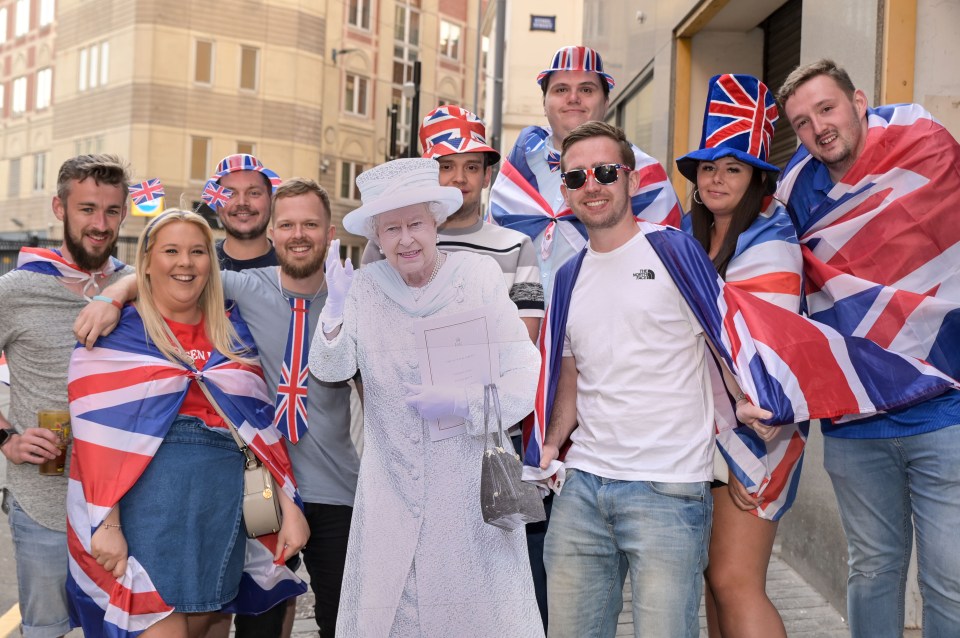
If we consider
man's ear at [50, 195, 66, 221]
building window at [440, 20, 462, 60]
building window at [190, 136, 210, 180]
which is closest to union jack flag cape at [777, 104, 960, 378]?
man's ear at [50, 195, 66, 221]

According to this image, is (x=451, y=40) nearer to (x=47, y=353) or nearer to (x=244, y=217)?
(x=244, y=217)

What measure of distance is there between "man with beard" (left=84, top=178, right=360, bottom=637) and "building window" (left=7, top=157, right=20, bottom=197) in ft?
142

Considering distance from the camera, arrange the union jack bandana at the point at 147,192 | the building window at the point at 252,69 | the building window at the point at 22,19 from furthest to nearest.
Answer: the building window at the point at 22,19 < the building window at the point at 252,69 < the union jack bandana at the point at 147,192

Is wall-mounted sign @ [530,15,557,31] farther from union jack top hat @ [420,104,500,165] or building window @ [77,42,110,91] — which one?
union jack top hat @ [420,104,500,165]

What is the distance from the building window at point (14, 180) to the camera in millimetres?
41969

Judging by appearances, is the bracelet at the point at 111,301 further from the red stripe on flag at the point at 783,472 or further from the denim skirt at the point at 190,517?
the red stripe on flag at the point at 783,472

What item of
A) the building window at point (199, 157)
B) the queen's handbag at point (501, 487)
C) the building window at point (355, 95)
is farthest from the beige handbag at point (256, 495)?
the building window at point (355, 95)

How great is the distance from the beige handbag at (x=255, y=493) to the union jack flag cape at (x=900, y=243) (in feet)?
6.98

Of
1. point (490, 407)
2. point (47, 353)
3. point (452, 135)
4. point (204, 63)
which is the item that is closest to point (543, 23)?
point (204, 63)

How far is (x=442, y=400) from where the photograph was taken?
2795mm

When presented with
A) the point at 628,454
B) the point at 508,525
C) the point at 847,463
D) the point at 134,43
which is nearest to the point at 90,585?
the point at 508,525

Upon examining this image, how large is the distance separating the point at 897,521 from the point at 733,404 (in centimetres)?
78

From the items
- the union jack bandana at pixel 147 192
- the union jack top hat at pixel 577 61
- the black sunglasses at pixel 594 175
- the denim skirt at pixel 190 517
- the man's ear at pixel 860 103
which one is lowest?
the denim skirt at pixel 190 517

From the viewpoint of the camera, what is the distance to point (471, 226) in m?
3.67
